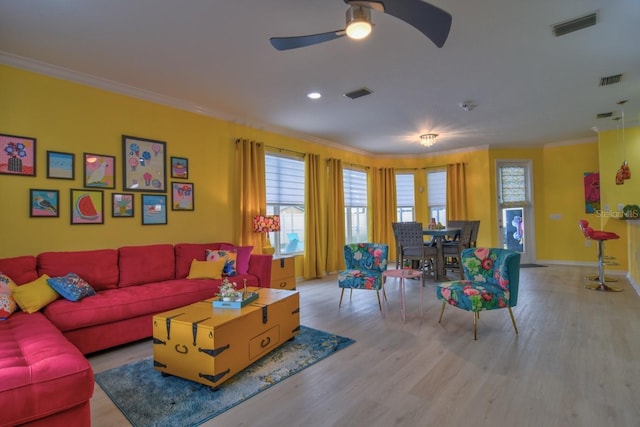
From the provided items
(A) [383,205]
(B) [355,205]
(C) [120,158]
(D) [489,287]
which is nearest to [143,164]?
(C) [120,158]

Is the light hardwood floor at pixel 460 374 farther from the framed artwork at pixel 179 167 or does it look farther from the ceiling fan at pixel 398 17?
the ceiling fan at pixel 398 17

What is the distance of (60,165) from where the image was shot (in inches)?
134

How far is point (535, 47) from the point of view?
120 inches

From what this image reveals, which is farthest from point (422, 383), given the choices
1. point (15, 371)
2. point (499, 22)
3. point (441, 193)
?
point (441, 193)

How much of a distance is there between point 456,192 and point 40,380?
753 cm

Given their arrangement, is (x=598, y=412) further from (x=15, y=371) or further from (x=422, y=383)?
(x=15, y=371)

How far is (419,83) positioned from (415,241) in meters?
2.64

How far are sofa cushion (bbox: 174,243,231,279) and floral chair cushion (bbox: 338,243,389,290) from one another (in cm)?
176

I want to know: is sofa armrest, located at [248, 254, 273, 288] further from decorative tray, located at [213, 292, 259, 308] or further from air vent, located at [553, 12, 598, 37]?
air vent, located at [553, 12, 598, 37]

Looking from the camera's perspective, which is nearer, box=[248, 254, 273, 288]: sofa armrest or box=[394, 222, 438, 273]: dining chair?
box=[248, 254, 273, 288]: sofa armrest

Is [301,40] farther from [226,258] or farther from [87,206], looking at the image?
[87,206]

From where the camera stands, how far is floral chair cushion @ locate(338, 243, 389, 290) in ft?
13.1

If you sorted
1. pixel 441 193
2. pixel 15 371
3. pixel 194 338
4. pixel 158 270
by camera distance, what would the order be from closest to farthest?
pixel 15 371 < pixel 194 338 < pixel 158 270 < pixel 441 193

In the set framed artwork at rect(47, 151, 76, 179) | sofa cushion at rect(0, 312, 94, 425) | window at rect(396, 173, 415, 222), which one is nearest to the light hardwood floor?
sofa cushion at rect(0, 312, 94, 425)
